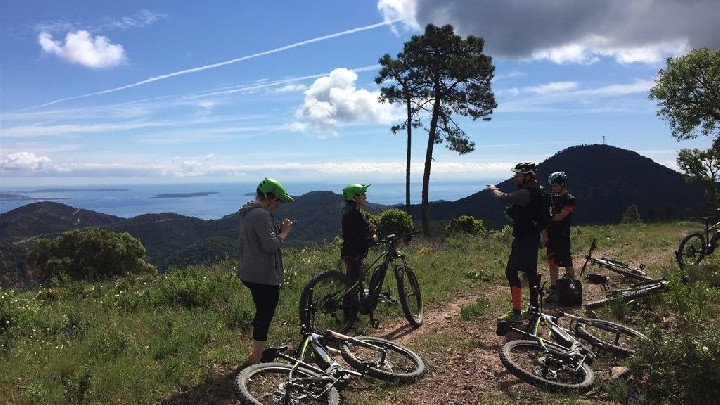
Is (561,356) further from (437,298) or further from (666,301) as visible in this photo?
(437,298)

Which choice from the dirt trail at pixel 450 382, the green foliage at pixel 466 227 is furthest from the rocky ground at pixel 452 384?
the green foliage at pixel 466 227

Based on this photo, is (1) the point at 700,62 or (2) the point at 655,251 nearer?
(2) the point at 655,251

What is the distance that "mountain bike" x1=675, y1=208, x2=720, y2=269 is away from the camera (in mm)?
14031

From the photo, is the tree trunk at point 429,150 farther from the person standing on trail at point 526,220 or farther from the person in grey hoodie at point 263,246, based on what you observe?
the person in grey hoodie at point 263,246

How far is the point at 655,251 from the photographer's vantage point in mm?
18375

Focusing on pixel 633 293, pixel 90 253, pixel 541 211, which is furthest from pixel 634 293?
pixel 90 253

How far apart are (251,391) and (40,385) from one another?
321 cm

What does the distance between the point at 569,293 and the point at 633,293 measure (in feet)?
4.03

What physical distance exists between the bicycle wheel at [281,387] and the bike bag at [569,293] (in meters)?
6.60

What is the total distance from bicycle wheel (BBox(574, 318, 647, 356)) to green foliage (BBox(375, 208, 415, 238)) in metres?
18.9

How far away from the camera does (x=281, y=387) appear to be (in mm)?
5344

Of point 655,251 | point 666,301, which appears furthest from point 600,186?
point 666,301

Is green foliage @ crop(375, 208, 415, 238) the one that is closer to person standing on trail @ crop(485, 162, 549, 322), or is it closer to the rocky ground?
the rocky ground

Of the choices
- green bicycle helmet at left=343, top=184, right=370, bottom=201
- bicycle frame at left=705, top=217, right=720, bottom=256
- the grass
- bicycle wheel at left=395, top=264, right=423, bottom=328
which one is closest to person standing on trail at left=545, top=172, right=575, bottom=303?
the grass
